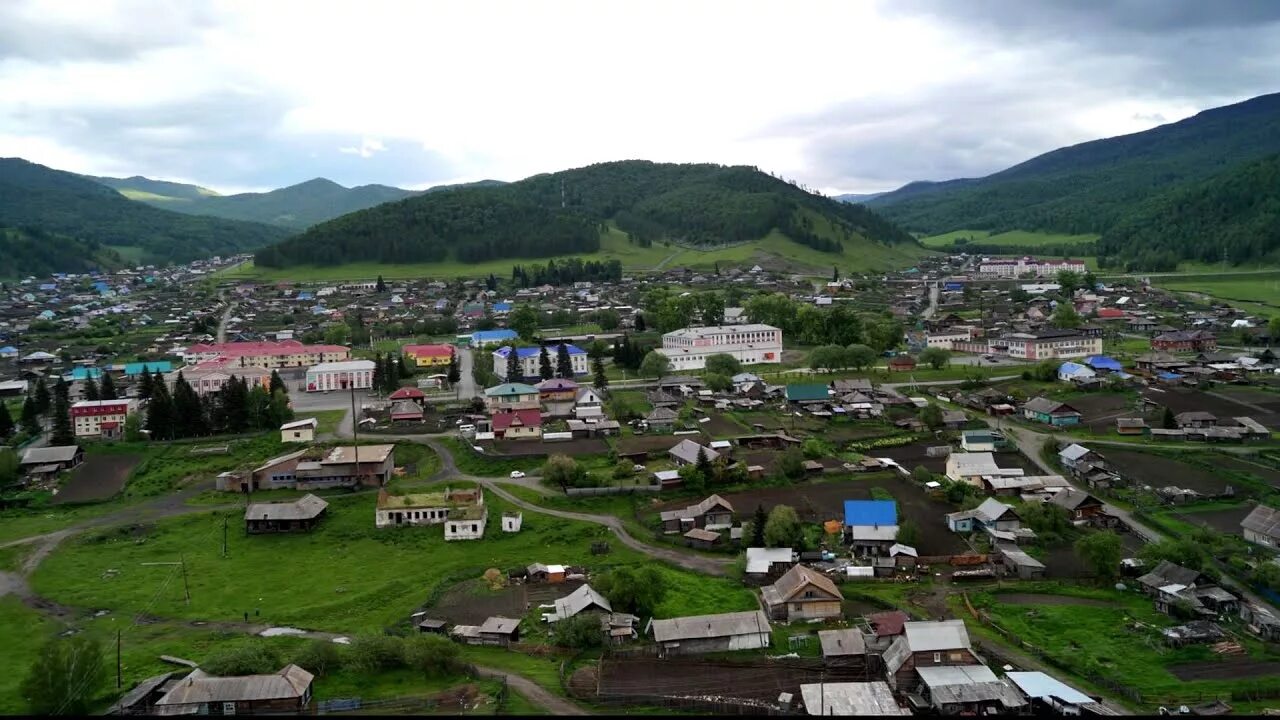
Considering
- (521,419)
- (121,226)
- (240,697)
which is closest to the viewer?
(240,697)

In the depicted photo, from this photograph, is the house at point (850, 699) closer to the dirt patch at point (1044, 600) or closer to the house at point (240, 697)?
the dirt patch at point (1044, 600)

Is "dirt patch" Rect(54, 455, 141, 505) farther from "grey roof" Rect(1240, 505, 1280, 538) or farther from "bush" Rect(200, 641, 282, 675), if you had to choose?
"grey roof" Rect(1240, 505, 1280, 538)

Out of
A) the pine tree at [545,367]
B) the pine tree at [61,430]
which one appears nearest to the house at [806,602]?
the pine tree at [61,430]

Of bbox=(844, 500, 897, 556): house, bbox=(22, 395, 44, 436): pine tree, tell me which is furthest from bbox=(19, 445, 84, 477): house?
bbox=(844, 500, 897, 556): house

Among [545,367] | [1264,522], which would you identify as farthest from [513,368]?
[1264,522]

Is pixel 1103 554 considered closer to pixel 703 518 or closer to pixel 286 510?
pixel 703 518

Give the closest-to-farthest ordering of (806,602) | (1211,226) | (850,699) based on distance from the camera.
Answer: (850,699) < (806,602) < (1211,226)
